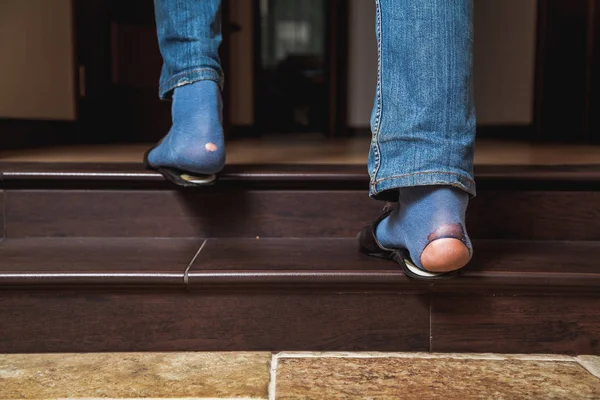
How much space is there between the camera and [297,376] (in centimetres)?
76

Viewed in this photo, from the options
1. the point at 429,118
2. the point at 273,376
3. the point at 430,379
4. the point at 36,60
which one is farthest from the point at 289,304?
the point at 36,60

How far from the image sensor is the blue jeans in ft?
2.36

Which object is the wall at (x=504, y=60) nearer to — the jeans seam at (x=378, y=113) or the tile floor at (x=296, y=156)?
the tile floor at (x=296, y=156)

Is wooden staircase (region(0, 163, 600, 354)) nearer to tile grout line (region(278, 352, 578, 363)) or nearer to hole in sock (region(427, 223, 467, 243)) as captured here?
tile grout line (region(278, 352, 578, 363))

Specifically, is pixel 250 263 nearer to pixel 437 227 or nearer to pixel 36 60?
pixel 437 227

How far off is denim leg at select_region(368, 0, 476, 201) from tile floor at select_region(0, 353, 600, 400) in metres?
0.25

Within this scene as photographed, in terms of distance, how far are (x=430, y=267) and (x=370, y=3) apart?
10.3 ft

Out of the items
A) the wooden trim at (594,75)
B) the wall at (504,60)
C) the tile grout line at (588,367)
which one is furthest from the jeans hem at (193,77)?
the wall at (504,60)

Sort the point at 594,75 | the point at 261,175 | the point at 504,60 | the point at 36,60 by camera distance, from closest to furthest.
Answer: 1. the point at 261,175
2. the point at 36,60
3. the point at 594,75
4. the point at 504,60

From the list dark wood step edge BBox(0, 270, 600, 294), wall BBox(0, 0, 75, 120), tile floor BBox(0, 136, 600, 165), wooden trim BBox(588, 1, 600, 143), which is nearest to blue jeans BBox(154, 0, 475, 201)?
dark wood step edge BBox(0, 270, 600, 294)

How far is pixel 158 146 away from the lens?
1018 mm

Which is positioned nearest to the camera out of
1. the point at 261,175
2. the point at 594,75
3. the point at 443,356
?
the point at 443,356

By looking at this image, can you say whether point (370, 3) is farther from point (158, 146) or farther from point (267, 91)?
point (158, 146)

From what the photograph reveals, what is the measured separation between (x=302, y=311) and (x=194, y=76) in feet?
1.31
